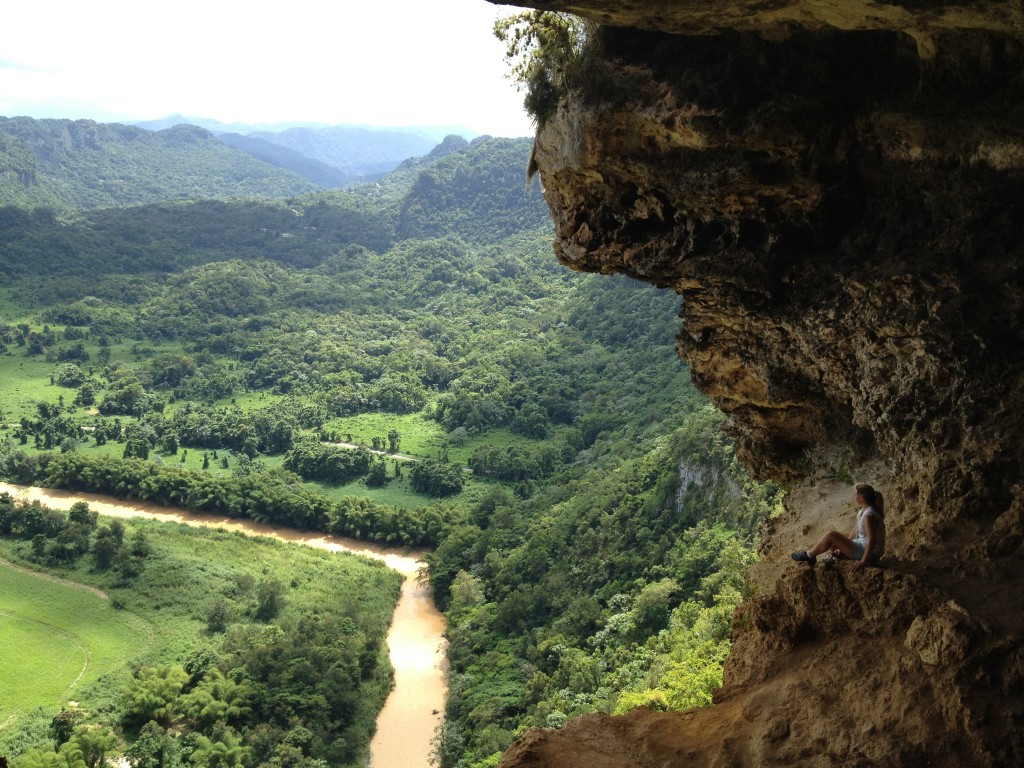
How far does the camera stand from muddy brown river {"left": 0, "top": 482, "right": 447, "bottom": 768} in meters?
35.8

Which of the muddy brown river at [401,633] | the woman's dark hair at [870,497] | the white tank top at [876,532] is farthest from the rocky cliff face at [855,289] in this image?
the muddy brown river at [401,633]

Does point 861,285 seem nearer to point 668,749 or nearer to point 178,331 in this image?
point 668,749

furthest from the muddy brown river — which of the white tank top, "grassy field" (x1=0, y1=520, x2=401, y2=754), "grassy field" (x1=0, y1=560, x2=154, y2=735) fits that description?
the white tank top

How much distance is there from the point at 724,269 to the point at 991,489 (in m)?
4.60

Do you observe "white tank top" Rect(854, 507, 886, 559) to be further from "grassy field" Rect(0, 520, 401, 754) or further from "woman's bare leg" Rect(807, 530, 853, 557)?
"grassy field" Rect(0, 520, 401, 754)

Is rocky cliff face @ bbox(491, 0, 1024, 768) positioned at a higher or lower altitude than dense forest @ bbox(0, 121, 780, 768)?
higher

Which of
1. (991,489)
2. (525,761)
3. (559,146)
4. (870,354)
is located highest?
(559,146)

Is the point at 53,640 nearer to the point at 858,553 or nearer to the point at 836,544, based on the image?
the point at 836,544

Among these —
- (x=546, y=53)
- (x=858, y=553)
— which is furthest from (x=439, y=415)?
(x=858, y=553)

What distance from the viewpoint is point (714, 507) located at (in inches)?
1487

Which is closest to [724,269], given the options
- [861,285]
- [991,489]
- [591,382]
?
[861,285]

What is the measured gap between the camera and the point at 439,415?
281 ft

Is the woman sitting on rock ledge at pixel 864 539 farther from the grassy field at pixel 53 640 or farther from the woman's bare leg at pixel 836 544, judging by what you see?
the grassy field at pixel 53 640

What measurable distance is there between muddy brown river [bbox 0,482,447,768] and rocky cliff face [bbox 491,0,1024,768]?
26786 millimetres
